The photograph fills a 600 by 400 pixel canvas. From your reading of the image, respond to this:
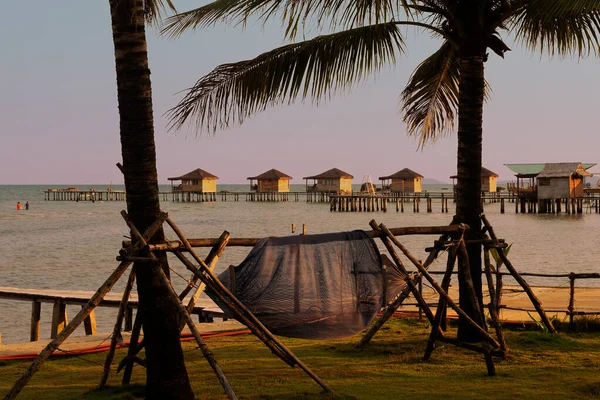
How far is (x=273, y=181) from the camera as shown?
8331cm

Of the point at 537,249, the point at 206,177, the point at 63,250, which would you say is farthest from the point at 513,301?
the point at 206,177

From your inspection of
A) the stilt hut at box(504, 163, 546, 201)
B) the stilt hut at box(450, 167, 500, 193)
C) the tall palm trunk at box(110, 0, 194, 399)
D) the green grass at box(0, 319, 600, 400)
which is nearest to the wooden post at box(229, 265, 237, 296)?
the tall palm trunk at box(110, 0, 194, 399)

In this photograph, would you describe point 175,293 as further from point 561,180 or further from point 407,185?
point 407,185

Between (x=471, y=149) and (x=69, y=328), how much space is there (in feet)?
16.2

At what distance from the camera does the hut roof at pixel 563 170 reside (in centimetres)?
5300

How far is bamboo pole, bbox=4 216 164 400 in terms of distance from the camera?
554 centimetres

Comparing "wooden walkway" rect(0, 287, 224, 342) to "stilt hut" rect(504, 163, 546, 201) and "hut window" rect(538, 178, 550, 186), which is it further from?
"stilt hut" rect(504, 163, 546, 201)

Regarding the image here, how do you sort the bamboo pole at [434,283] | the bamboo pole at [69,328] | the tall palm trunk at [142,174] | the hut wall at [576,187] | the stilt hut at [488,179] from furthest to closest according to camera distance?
1. the stilt hut at [488,179]
2. the hut wall at [576,187]
3. the bamboo pole at [434,283]
4. the tall palm trunk at [142,174]
5. the bamboo pole at [69,328]

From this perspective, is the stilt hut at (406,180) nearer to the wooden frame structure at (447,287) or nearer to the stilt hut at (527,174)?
the stilt hut at (527,174)

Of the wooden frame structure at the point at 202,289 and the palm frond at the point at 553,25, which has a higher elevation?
the palm frond at the point at 553,25

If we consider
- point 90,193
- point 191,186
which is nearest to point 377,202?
point 191,186

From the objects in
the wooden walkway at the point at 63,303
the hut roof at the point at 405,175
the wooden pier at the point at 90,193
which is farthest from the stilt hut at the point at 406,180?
the wooden walkway at the point at 63,303

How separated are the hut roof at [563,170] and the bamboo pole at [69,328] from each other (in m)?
51.1

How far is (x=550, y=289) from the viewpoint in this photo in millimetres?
14031
